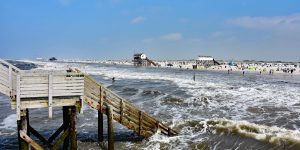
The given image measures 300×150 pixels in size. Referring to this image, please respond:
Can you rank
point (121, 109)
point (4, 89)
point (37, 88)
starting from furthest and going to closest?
point (121, 109) → point (37, 88) → point (4, 89)

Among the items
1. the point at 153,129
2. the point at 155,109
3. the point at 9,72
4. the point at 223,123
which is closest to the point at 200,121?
the point at 223,123

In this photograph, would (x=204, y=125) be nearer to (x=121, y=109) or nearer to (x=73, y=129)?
(x=121, y=109)

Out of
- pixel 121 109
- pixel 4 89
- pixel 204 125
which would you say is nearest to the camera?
pixel 4 89

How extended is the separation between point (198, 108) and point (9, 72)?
68.6ft

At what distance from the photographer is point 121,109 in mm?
17938

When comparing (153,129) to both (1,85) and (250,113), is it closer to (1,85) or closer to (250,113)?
(1,85)

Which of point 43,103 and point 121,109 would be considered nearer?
point 43,103

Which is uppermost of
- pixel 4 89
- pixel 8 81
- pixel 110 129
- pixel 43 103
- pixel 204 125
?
pixel 8 81

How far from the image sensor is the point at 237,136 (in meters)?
20.7

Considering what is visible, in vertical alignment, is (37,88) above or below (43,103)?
above

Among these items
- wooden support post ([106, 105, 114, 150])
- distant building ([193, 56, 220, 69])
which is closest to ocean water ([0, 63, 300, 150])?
A: wooden support post ([106, 105, 114, 150])

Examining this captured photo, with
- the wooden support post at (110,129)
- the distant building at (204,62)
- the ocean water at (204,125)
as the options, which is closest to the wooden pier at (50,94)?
the wooden support post at (110,129)

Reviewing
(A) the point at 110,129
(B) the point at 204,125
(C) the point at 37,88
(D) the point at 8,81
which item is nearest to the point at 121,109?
(A) the point at 110,129

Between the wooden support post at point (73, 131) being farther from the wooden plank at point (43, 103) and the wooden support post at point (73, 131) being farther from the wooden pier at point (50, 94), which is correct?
Answer: the wooden plank at point (43, 103)
